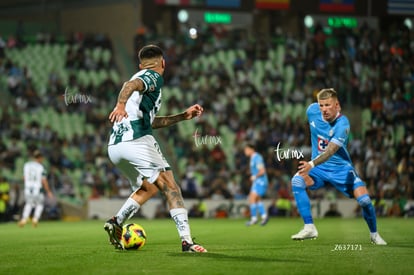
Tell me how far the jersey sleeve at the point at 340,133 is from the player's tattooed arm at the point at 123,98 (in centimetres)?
334

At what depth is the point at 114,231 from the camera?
34.1 feet

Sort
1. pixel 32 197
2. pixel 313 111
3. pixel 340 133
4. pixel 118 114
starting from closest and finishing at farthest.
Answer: pixel 118 114, pixel 340 133, pixel 313 111, pixel 32 197

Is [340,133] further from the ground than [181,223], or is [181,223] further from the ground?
[340,133]

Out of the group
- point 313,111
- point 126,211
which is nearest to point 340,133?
point 313,111

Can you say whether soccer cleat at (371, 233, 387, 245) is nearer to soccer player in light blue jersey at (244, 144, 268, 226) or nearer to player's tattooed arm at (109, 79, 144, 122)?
player's tattooed arm at (109, 79, 144, 122)

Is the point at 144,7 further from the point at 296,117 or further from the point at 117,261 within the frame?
the point at 117,261

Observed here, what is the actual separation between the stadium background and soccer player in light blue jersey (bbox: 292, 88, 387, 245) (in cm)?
1378

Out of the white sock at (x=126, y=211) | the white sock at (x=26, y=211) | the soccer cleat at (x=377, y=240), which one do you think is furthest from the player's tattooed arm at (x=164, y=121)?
the white sock at (x=26, y=211)

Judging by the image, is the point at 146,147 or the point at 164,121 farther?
the point at 164,121

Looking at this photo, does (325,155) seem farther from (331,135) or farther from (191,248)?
(191,248)

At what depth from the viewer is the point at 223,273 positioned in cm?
769

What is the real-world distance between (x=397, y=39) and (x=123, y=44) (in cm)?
1105

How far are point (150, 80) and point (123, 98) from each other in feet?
2.36

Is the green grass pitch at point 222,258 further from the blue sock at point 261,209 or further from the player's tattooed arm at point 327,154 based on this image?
the blue sock at point 261,209
